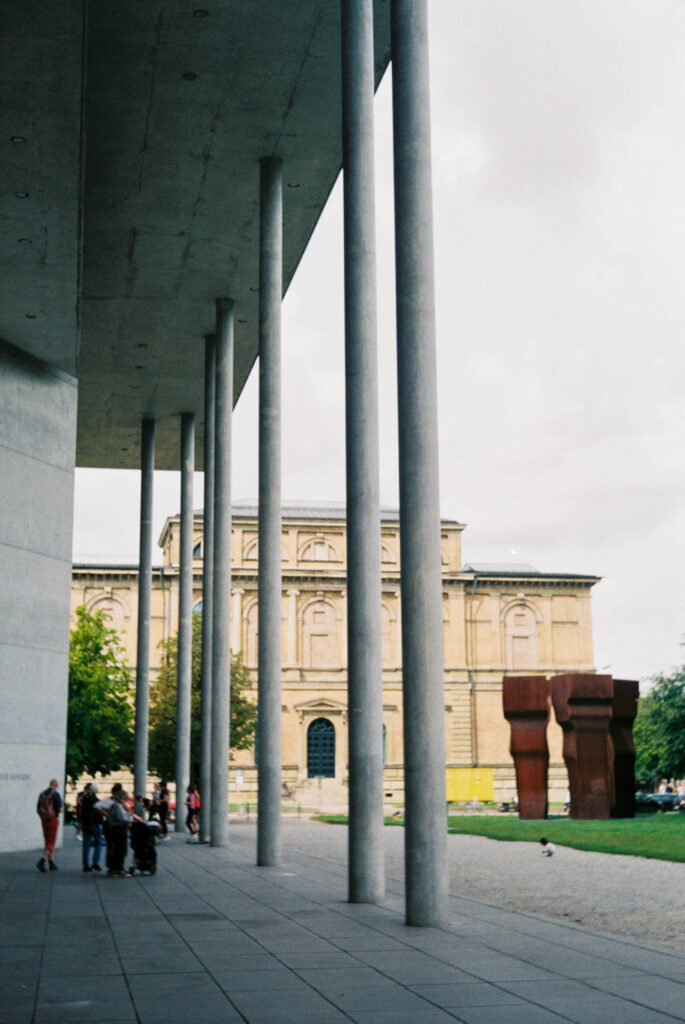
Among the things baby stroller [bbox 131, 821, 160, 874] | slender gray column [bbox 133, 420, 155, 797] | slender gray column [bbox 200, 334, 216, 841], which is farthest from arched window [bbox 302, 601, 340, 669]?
baby stroller [bbox 131, 821, 160, 874]

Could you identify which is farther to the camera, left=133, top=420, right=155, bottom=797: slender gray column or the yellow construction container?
the yellow construction container

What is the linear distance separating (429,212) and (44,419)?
15243mm

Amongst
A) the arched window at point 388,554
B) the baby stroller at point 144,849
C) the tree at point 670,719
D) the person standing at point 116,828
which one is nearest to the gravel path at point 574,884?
the baby stroller at point 144,849

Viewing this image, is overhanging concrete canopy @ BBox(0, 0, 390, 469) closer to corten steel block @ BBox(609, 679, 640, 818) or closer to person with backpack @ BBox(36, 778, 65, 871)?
person with backpack @ BBox(36, 778, 65, 871)

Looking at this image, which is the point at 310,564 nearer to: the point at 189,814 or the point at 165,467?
the point at 165,467

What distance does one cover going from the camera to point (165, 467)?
43188 millimetres

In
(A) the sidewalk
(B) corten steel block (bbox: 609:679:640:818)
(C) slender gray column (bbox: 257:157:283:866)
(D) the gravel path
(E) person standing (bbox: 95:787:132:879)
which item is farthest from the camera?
(B) corten steel block (bbox: 609:679:640:818)

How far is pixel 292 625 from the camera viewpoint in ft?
238

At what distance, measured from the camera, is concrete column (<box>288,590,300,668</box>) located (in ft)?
237

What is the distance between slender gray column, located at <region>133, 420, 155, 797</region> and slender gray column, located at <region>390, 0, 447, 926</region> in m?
22.8

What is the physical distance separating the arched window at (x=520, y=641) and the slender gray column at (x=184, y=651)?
143 feet

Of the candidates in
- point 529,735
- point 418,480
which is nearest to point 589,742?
point 529,735

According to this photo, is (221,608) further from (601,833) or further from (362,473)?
(362,473)

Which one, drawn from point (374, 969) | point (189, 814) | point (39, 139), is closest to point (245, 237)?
point (39, 139)
